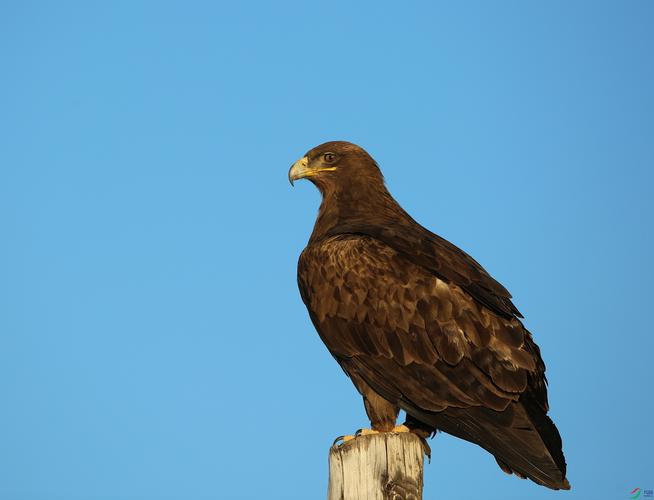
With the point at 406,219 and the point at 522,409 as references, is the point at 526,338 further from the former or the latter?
the point at 406,219

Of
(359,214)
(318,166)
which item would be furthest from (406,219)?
(318,166)

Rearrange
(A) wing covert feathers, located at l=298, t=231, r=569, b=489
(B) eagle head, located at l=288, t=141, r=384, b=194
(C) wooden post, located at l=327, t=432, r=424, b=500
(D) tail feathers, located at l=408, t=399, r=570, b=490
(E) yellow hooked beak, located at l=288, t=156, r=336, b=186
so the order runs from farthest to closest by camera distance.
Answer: (E) yellow hooked beak, located at l=288, t=156, r=336, b=186 → (B) eagle head, located at l=288, t=141, r=384, b=194 → (A) wing covert feathers, located at l=298, t=231, r=569, b=489 → (D) tail feathers, located at l=408, t=399, r=570, b=490 → (C) wooden post, located at l=327, t=432, r=424, b=500

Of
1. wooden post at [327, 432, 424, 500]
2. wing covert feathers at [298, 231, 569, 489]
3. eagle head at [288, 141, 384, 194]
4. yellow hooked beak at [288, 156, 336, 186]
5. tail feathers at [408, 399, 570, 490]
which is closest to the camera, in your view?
wooden post at [327, 432, 424, 500]

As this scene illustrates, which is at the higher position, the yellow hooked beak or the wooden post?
the yellow hooked beak

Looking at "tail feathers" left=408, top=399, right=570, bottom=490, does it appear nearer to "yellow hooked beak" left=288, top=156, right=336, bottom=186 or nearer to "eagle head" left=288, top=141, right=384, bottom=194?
"eagle head" left=288, top=141, right=384, bottom=194

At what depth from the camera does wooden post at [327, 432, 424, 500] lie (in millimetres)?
6578

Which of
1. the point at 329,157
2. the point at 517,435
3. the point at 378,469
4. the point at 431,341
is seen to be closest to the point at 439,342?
the point at 431,341

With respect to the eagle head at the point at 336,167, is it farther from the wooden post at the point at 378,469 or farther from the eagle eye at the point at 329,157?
the wooden post at the point at 378,469

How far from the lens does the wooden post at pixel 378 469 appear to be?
259 inches

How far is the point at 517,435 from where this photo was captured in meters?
7.38

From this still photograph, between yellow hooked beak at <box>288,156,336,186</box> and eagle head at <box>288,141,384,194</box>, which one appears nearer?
eagle head at <box>288,141,384,194</box>

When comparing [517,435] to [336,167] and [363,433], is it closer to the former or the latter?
[363,433]

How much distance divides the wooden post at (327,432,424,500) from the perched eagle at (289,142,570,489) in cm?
100

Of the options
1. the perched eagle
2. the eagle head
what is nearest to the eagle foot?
the perched eagle
